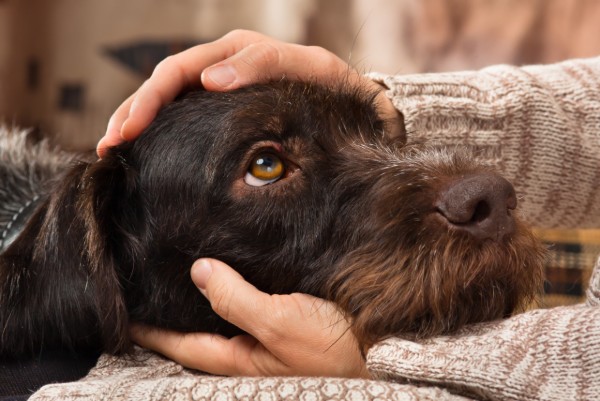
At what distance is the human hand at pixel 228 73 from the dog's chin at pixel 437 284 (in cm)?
67

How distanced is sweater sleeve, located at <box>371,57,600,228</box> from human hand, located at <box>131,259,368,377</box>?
2.74ft

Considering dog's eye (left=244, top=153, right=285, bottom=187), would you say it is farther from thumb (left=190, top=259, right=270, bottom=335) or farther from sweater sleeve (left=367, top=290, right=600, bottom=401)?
sweater sleeve (left=367, top=290, right=600, bottom=401)

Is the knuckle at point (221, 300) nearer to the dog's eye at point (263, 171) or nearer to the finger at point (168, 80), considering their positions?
the dog's eye at point (263, 171)

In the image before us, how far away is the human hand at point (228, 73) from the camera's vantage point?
1865 millimetres

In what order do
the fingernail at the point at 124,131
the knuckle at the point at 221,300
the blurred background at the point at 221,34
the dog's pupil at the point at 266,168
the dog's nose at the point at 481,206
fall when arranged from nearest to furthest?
the dog's nose at the point at 481,206 < the knuckle at the point at 221,300 < the dog's pupil at the point at 266,168 < the fingernail at the point at 124,131 < the blurred background at the point at 221,34

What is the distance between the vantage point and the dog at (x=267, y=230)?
58.6 inches

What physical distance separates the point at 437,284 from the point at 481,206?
Answer: 0.19 m

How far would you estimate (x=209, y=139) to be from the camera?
5.74 feet

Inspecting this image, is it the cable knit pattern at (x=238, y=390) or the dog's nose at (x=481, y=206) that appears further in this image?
the dog's nose at (x=481, y=206)

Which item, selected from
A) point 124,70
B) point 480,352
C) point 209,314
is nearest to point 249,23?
point 124,70

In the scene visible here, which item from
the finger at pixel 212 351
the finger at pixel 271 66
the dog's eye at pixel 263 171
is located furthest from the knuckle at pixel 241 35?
the finger at pixel 212 351

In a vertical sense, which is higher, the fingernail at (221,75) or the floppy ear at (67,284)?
the fingernail at (221,75)

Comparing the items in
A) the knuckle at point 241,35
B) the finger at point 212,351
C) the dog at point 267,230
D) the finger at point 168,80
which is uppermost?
the knuckle at point 241,35

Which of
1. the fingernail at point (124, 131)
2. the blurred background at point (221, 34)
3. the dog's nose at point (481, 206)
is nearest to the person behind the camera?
the dog's nose at point (481, 206)
